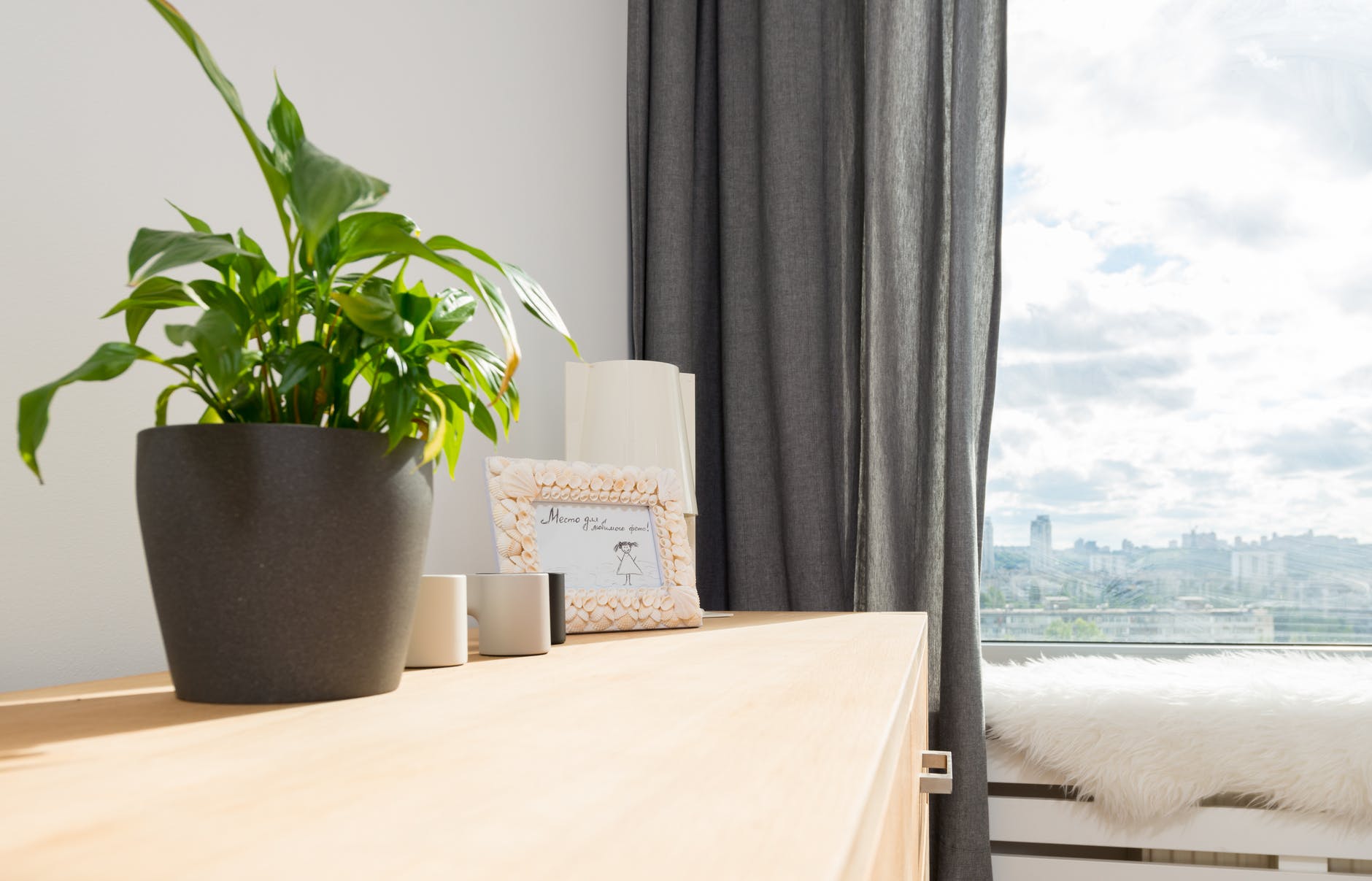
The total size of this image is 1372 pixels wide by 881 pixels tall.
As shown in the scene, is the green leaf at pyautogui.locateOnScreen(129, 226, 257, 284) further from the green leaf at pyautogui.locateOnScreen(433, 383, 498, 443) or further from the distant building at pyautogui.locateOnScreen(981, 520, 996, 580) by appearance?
the distant building at pyautogui.locateOnScreen(981, 520, 996, 580)

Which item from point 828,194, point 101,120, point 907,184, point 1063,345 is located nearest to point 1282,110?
point 1063,345

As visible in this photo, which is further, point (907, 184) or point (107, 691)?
point (907, 184)

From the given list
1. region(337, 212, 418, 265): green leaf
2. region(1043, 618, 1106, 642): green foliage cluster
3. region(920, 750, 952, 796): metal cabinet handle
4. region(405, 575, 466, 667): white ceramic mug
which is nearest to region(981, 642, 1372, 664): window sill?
region(1043, 618, 1106, 642): green foliage cluster

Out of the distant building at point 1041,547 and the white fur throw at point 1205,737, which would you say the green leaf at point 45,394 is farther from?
the distant building at point 1041,547

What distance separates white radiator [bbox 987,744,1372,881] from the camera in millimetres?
1340

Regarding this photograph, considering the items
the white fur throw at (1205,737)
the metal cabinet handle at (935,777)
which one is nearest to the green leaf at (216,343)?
the metal cabinet handle at (935,777)

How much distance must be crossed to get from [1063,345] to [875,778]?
1717 mm

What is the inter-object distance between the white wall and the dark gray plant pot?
21cm

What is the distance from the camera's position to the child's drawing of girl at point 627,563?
1.19 metres

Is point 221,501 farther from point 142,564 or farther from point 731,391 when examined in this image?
point 731,391

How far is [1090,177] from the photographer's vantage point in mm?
1926

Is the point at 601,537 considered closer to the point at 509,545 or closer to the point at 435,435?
the point at 509,545

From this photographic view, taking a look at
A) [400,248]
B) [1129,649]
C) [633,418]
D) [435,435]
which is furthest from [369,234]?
[1129,649]

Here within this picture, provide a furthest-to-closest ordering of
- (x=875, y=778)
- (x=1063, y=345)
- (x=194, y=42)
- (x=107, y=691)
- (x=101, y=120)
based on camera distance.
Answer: (x=1063, y=345) < (x=101, y=120) < (x=107, y=691) < (x=194, y=42) < (x=875, y=778)
